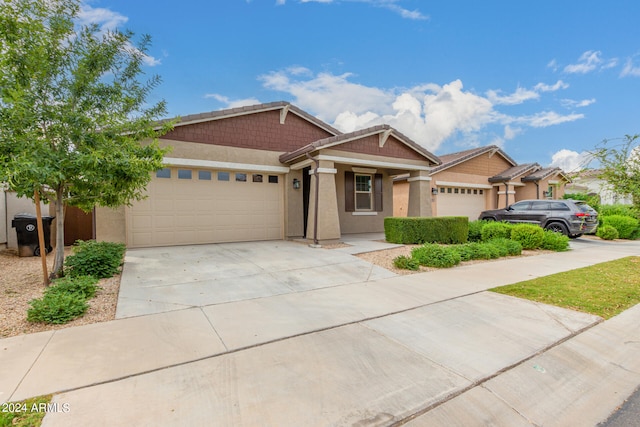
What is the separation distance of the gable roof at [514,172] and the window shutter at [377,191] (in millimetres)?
8992

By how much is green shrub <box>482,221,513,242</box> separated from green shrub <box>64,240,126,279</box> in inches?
444

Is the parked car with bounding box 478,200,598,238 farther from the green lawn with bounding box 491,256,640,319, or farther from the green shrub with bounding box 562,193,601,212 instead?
the green lawn with bounding box 491,256,640,319

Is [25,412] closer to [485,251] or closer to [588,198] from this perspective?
[485,251]

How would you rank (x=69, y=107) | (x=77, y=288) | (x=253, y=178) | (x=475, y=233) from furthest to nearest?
(x=475, y=233), (x=253, y=178), (x=69, y=107), (x=77, y=288)

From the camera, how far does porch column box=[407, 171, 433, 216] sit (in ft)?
40.7

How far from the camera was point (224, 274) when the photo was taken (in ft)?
20.9

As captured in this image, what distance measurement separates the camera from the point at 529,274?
684 centimetres

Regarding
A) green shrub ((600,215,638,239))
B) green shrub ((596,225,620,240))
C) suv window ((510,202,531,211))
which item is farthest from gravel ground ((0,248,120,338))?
green shrub ((600,215,638,239))

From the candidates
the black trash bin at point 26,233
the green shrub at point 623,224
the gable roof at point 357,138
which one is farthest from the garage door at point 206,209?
the green shrub at point 623,224

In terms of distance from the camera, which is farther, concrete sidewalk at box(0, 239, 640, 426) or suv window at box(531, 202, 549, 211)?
suv window at box(531, 202, 549, 211)

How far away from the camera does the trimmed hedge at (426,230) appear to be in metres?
10.3

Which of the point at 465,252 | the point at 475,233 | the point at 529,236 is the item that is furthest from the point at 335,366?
the point at 475,233

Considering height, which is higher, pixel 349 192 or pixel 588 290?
pixel 349 192

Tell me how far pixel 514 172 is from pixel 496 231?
1007cm
